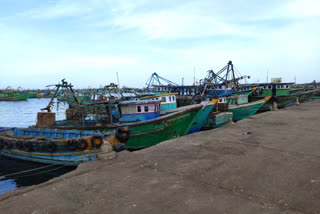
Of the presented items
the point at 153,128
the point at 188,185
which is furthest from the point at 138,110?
the point at 188,185

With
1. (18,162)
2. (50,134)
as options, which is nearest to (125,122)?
(50,134)

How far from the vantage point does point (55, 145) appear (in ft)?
39.7

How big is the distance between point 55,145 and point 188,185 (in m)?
10.4

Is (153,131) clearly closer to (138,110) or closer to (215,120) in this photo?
(138,110)

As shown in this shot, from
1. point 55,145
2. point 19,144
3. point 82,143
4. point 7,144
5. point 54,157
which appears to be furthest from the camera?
point 7,144

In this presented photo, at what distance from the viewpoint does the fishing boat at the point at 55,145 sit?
36.9ft

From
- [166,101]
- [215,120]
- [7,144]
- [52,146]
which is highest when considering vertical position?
[166,101]

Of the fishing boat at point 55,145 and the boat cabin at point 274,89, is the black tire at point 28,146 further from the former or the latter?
the boat cabin at point 274,89

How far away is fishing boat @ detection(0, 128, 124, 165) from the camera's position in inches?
442

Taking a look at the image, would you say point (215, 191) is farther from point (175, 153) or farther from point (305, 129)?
point (305, 129)

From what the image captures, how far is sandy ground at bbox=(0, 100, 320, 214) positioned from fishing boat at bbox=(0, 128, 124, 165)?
570 centimetres

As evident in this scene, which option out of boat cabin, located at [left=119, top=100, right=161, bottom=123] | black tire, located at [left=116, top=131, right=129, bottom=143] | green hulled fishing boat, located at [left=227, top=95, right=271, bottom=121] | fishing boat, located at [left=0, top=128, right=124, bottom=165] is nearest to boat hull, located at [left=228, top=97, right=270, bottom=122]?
green hulled fishing boat, located at [left=227, top=95, right=271, bottom=121]

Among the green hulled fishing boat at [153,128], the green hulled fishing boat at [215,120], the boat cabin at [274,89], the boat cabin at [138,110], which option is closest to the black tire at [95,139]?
the green hulled fishing boat at [153,128]

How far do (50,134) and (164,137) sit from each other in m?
7.75
